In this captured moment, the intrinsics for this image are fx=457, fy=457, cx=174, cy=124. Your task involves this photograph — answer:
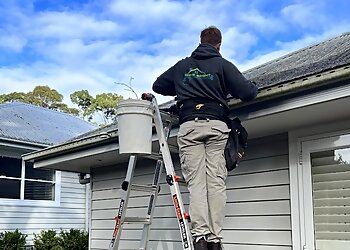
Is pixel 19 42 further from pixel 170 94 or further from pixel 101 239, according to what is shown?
pixel 170 94

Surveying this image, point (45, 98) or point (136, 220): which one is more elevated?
point (45, 98)

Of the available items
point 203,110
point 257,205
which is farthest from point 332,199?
point 203,110

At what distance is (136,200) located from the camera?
17.6 feet

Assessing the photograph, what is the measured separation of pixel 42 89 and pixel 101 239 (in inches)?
953

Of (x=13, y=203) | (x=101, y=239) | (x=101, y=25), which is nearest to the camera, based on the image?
(x=101, y=239)

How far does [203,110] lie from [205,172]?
38cm

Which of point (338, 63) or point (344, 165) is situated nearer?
point (338, 63)

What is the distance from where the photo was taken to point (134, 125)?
2.92m

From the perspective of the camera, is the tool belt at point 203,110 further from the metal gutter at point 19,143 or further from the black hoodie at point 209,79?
the metal gutter at point 19,143

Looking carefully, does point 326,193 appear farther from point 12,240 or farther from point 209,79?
point 12,240

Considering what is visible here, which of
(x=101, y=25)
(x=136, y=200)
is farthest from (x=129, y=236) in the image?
(x=101, y=25)

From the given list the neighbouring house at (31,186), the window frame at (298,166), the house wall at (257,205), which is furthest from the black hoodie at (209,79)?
the neighbouring house at (31,186)

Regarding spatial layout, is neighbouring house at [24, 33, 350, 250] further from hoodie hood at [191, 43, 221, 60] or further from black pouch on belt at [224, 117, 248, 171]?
hoodie hood at [191, 43, 221, 60]

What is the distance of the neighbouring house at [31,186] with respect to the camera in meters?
10.4
